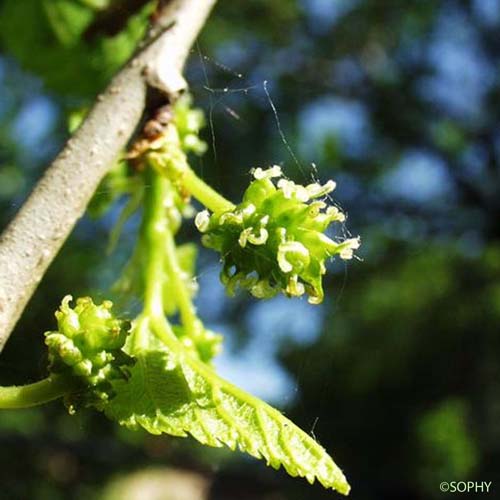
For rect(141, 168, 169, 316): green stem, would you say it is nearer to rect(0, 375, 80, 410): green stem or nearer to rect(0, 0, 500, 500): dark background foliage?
rect(0, 375, 80, 410): green stem

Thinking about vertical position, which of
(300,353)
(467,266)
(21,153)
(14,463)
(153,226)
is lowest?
(300,353)

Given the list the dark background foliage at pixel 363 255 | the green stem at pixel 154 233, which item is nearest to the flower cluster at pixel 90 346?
the green stem at pixel 154 233

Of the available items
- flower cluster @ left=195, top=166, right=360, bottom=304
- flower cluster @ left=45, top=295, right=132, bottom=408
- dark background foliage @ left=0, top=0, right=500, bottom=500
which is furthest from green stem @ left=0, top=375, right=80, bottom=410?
dark background foliage @ left=0, top=0, right=500, bottom=500

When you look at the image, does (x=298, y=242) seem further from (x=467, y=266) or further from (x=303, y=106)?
(x=303, y=106)

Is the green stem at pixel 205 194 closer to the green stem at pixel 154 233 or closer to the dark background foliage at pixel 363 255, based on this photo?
the green stem at pixel 154 233

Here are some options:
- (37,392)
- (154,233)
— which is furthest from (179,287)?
(37,392)

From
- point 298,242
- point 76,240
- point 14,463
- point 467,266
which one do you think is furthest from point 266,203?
point 467,266

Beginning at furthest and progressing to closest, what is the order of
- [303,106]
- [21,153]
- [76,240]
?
[303,106] < [21,153] < [76,240]

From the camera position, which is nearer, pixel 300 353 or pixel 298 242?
pixel 298 242
